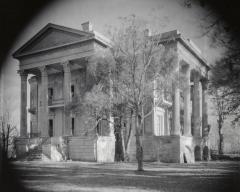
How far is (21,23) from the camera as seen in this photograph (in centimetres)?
1154

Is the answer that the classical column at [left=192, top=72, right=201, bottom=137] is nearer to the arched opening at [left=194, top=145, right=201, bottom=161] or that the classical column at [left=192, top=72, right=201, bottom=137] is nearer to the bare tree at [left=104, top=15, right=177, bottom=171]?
the arched opening at [left=194, top=145, right=201, bottom=161]

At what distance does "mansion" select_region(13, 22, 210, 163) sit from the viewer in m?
29.4

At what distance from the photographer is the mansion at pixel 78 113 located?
2941 cm

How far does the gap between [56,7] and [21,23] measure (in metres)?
1.46

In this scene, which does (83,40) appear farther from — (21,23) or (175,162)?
(21,23)

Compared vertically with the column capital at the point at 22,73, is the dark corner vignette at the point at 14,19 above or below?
below

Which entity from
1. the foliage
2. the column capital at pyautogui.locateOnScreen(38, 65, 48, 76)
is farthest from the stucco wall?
the column capital at pyautogui.locateOnScreen(38, 65, 48, 76)

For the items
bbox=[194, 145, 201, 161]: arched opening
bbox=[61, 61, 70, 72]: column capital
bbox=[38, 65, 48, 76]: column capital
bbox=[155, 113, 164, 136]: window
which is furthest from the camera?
bbox=[155, 113, 164, 136]: window

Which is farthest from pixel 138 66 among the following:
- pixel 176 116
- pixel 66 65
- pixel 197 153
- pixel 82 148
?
pixel 197 153

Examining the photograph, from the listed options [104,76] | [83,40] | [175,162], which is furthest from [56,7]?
[175,162]

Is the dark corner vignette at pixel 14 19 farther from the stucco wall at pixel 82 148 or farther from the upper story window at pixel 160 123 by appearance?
the upper story window at pixel 160 123

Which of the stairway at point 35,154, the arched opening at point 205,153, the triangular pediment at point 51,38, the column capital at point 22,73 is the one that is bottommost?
the arched opening at point 205,153

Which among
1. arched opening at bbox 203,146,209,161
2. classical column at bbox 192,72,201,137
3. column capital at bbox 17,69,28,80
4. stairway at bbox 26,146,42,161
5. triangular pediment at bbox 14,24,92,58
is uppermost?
triangular pediment at bbox 14,24,92,58

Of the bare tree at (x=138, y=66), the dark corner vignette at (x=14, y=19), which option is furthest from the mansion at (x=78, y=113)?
the dark corner vignette at (x=14, y=19)
